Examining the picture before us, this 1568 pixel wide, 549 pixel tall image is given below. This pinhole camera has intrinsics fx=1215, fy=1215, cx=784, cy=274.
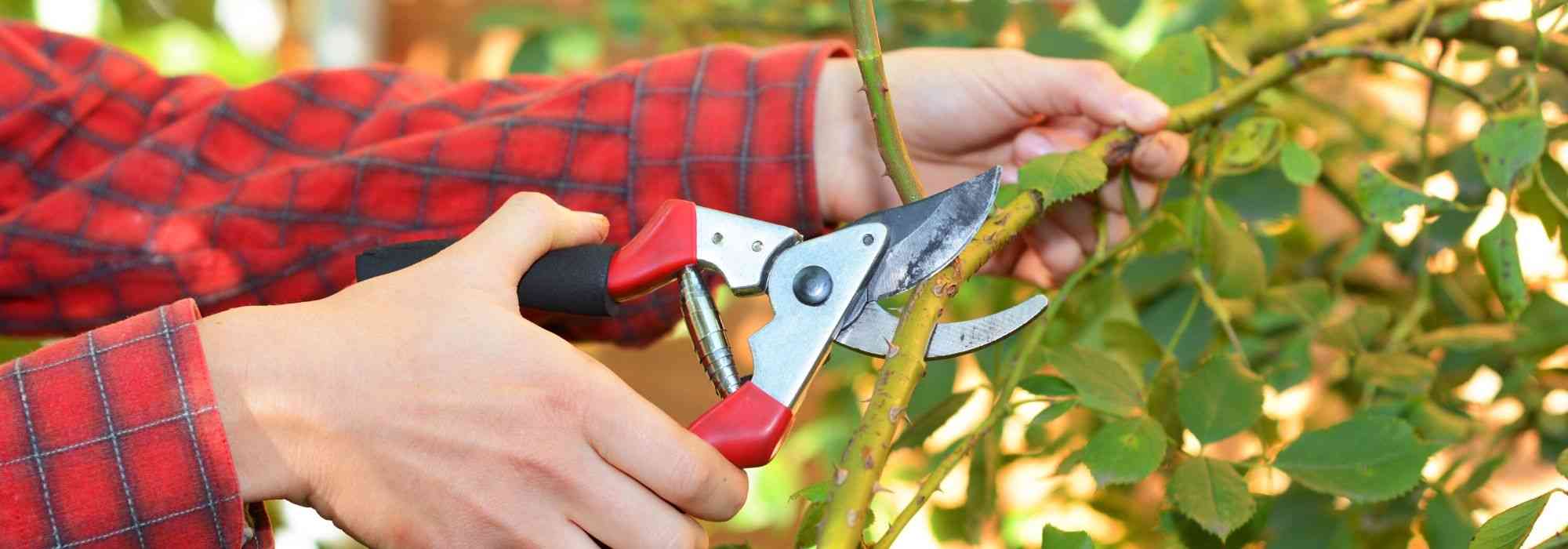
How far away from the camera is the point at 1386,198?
0.53 meters

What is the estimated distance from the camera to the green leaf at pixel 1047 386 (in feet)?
1.69

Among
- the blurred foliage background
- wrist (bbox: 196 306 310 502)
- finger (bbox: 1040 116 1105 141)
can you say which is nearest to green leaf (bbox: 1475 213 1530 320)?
the blurred foliage background

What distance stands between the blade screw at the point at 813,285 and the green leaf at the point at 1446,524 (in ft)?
0.97

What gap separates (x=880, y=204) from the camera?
0.71m

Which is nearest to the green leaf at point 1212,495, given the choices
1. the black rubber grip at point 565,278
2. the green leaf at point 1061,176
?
the green leaf at point 1061,176

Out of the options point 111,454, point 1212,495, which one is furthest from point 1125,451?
point 111,454

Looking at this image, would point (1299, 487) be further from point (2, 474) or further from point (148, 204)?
point (148, 204)

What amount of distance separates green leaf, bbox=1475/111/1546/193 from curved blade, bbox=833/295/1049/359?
192 mm

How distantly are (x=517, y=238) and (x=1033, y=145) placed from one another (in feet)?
1.10

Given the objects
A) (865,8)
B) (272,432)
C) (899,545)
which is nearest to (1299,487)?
(865,8)

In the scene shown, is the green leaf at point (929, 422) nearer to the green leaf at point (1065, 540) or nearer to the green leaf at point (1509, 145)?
the green leaf at point (1065, 540)

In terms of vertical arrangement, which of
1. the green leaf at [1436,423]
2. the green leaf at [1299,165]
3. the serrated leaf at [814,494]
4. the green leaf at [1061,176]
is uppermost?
the green leaf at [1061,176]

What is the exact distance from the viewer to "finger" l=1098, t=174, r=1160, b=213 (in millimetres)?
640

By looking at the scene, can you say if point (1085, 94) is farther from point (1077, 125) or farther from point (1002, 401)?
point (1002, 401)
